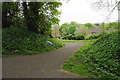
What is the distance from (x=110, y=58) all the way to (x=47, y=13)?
23.4ft

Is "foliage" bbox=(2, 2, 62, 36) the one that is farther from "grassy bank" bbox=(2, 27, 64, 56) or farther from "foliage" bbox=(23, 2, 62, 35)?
"grassy bank" bbox=(2, 27, 64, 56)

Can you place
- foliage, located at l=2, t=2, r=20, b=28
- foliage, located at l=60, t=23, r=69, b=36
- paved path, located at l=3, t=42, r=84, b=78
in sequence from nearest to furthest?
paved path, located at l=3, t=42, r=84, b=78, foliage, located at l=2, t=2, r=20, b=28, foliage, located at l=60, t=23, r=69, b=36

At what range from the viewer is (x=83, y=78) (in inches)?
119

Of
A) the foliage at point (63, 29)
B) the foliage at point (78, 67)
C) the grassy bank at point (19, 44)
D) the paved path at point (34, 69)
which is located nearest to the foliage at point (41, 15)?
Result: the grassy bank at point (19, 44)

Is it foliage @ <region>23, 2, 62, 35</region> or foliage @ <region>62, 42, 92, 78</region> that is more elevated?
foliage @ <region>23, 2, 62, 35</region>

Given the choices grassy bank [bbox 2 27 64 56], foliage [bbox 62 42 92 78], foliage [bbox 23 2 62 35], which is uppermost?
foliage [bbox 23 2 62 35]

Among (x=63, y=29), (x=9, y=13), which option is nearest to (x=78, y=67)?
(x=9, y=13)

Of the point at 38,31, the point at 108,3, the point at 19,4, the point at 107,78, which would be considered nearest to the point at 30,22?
the point at 38,31

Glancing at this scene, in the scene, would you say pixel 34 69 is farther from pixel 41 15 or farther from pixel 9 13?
pixel 9 13

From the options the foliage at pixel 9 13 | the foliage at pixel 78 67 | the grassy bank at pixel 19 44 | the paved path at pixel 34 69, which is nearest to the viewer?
the paved path at pixel 34 69

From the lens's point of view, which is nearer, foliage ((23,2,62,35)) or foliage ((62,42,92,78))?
foliage ((62,42,92,78))

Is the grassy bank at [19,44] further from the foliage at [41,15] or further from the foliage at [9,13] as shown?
the foliage at [9,13]

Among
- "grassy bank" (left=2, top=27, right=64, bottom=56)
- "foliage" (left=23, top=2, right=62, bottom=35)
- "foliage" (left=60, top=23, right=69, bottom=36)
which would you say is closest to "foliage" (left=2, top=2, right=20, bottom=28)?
"foliage" (left=23, top=2, right=62, bottom=35)

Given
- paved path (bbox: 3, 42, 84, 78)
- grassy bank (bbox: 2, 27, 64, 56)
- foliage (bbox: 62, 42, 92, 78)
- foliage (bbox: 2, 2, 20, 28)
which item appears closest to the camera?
paved path (bbox: 3, 42, 84, 78)
